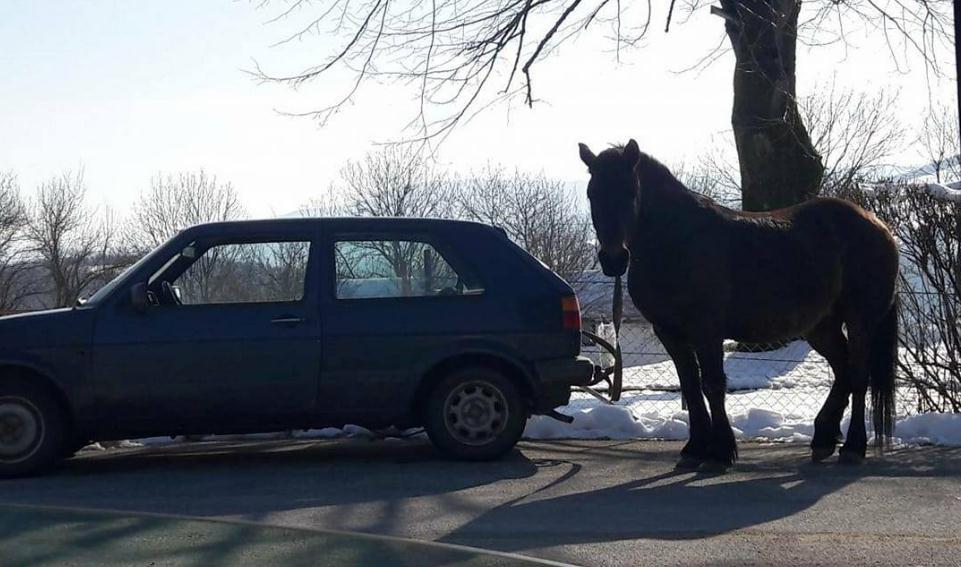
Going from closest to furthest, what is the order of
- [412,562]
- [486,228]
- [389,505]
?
1. [412,562]
2. [389,505]
3. [486,228]

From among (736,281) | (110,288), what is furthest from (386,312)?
(736,281)

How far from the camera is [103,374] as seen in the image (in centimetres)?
879

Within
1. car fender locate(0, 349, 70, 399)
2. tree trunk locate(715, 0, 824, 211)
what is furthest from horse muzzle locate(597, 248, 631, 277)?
tree trunk locate(715, 0, 824, 211)

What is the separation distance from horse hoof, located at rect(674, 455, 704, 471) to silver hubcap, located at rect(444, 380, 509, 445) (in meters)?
1.32

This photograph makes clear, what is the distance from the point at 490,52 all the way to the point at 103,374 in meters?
7.45

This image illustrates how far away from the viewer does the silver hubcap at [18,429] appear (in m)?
8.73

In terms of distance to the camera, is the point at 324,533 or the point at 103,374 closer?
the point at 324,533

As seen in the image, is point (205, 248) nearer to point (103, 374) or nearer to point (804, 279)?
point (103, 374)

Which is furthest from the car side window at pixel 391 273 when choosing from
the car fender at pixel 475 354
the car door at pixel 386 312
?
the car fender at pixel 475 354

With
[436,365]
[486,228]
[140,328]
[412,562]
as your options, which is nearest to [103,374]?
[140,328]

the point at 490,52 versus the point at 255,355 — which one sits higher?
the point at 490,52

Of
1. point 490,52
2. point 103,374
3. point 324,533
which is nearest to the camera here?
point 324,533

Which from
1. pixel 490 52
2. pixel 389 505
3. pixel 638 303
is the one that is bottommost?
pixel 389 505

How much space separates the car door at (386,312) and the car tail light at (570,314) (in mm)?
611
